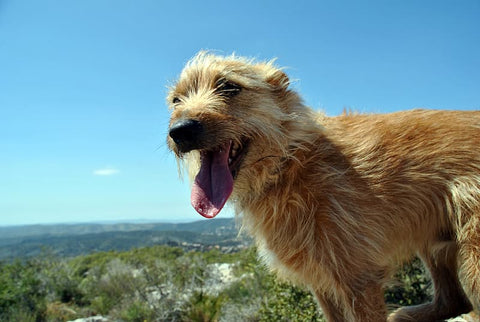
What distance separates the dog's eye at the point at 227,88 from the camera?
279 cm

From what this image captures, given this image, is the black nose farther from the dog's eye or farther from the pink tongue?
the dog's eye

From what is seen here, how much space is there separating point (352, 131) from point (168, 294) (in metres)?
9.77

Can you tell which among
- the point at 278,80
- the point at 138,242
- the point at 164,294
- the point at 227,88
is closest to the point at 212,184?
the point at 227,88

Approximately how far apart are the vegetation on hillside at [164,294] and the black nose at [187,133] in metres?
3.92

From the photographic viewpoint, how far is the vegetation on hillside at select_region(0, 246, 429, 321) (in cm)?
580

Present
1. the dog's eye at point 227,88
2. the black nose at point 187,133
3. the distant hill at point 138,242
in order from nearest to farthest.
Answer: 1. the black nose at point 187,133
2. the dog's eye at point 227,88
3. the distant hill at point 138,242

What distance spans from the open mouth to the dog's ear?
2.18ft

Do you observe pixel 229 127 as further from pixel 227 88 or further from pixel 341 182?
pixel 341 182

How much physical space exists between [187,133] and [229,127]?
0.33 m

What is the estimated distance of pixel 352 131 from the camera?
2.97 metres

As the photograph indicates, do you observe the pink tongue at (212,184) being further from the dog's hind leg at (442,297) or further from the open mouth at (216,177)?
the dog's hind leg at (442,297)

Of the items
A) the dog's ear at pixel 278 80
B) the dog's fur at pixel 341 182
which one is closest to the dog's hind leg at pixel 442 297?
the dog's fur at pixel 341 182

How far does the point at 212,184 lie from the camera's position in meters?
2.58

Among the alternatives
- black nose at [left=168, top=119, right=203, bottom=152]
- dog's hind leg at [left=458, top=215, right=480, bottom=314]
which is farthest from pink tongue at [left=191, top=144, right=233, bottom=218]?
dog's hind leg at [left=458, top=215, right=480, bottom=314]
